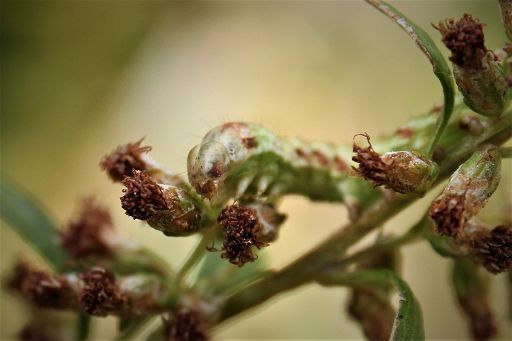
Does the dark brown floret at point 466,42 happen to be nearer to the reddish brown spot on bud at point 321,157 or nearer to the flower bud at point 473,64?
the flower bud at point 473,64

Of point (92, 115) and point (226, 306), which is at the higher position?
point (92, 115)

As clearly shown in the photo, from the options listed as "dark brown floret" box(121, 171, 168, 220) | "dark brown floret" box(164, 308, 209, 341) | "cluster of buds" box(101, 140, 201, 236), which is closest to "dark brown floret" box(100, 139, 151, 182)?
"cluster of buds" box(101, 140, 201, 236)

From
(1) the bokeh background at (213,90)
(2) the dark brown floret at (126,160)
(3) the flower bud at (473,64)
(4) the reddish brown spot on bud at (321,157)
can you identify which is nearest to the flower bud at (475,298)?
(4) the reddish brown spot on bud at (321,157)

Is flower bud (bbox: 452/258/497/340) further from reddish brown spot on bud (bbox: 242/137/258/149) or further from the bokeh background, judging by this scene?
the bokeh background

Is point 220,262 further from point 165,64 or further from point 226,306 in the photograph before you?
point 165,64

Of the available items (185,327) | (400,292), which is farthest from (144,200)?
(400,292)

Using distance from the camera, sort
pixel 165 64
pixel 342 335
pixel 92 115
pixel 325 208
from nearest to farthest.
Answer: pixel 342 335 < pixel 325 208 < pixel 92 115 < pixel 165 64

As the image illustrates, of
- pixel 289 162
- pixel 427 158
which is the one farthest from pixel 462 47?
pixel 289 162
